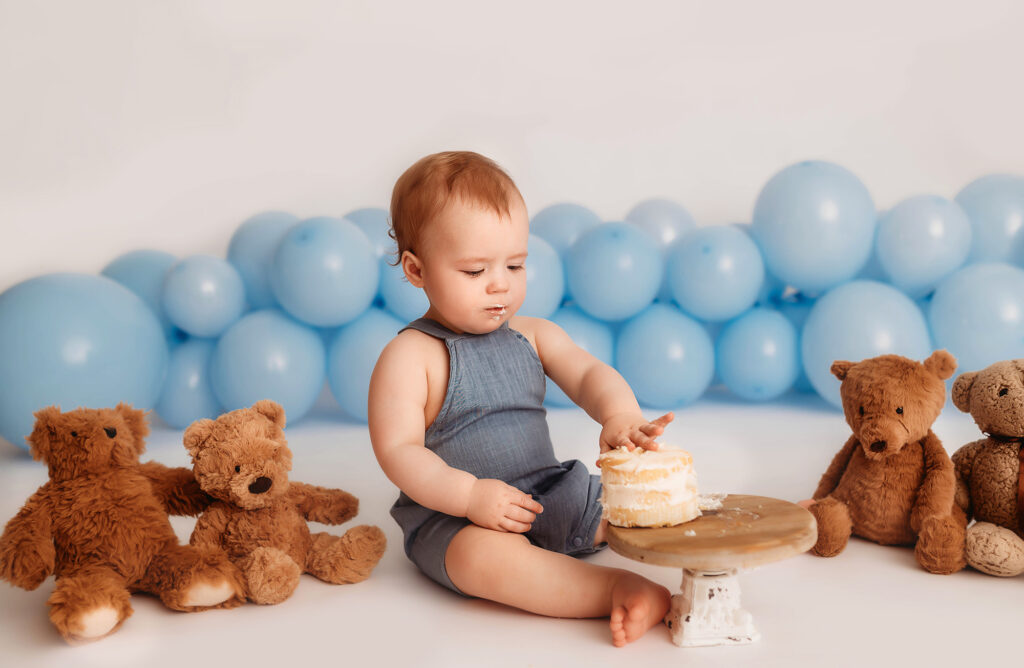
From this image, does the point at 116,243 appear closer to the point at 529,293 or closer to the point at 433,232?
the point at 529,293

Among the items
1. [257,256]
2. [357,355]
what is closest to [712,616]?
[357,355]

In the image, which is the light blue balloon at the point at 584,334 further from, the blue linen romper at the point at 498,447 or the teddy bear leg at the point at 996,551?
the teddy bear leg at the point at 996,551

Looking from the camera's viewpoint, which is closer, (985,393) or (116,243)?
(985,393)

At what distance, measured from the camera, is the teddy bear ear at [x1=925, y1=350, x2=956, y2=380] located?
1678 mm

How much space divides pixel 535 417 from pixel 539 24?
10.6 feet

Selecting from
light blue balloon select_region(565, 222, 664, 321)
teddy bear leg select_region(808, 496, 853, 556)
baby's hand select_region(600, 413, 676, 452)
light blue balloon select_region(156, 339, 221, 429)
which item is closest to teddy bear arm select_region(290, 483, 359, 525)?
baby's hand select_region(600, 413, 676, 452)

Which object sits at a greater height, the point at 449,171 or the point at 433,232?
the point at 449,171

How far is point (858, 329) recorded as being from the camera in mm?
3049

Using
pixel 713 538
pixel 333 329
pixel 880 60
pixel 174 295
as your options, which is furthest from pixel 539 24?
pixel 713 538

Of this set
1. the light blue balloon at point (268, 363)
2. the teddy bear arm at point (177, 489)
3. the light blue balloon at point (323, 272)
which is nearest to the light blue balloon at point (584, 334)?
the light blue balloon at point (323, 272)

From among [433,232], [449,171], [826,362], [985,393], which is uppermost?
[449,171]

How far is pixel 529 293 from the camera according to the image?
3309 mm

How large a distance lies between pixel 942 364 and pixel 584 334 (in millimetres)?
1877

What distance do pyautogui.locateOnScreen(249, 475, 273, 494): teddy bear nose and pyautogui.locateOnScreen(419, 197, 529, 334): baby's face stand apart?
0.46 meters
